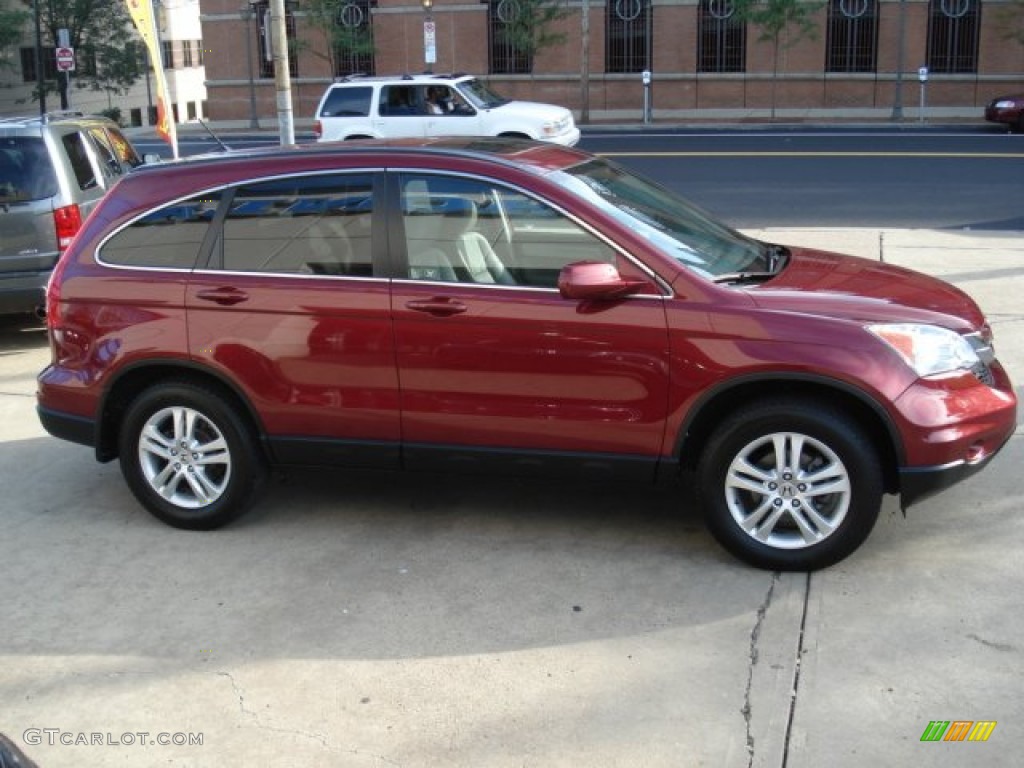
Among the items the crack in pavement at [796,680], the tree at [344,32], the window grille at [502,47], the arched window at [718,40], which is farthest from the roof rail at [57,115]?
the arched window at [718,40]

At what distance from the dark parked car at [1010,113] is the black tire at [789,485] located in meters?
25.3

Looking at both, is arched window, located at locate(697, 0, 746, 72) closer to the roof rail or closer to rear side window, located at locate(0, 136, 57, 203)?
the roof rail

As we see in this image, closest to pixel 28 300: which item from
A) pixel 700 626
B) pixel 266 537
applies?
pixel 266 537

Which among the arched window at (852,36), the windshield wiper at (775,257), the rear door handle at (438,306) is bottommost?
the rear door handle at (438,306)

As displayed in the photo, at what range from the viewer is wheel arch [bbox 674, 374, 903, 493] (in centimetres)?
482

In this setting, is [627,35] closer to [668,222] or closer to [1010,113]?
[1010,113]

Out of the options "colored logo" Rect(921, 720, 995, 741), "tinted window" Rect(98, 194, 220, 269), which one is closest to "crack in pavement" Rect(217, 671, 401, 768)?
"colored logo" Rect(921, 720, 995, 741)

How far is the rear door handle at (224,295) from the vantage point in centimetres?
551

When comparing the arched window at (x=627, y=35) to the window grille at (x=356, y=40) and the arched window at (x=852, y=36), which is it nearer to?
the arched window at (x=852, y=36)

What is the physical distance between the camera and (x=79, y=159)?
962cm

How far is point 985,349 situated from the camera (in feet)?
17.1

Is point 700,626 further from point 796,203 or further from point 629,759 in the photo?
point 796,203

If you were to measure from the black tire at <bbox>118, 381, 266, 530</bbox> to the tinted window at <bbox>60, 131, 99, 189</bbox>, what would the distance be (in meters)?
4.37

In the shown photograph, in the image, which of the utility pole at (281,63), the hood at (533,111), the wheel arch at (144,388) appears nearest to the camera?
the wheel arch at (144,388)
